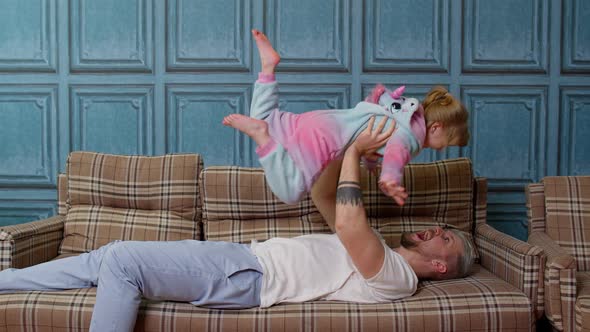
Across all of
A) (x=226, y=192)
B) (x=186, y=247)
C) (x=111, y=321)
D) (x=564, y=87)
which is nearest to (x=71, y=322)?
(x=111, y=321)

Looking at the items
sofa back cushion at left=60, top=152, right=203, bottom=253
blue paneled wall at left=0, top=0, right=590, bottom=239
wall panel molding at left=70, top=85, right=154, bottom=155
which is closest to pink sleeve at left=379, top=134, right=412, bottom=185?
sofa back cushion at left=60, top=152, right=203, bottom=253

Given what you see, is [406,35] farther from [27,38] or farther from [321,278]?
[27,38]

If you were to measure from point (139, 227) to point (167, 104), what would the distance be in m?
0.84

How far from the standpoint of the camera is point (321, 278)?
91.7 inches

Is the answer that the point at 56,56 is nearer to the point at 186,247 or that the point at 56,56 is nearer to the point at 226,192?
the point at 226,192

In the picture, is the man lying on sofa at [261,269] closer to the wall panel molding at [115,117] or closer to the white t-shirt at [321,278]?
the white t-shirt at [321,278]

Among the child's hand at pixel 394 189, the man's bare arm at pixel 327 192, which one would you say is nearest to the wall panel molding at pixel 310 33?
the man's bare arm at pixel 327 192

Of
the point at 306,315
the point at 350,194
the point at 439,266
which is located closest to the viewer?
the point at 350,194

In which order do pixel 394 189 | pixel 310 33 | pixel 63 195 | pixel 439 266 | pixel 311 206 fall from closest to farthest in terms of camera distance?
pixel 394 189, pixel 439 266, pixel 311 206, pixel 63 195, pixel 310 33

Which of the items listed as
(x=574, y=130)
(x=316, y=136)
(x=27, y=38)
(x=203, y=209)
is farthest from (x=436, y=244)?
(x=27, y=38)

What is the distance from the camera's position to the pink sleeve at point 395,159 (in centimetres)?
180

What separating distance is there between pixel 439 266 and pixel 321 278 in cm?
46

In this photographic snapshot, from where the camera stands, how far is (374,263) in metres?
2.17

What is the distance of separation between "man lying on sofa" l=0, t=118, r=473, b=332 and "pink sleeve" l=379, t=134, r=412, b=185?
154 millimetres
